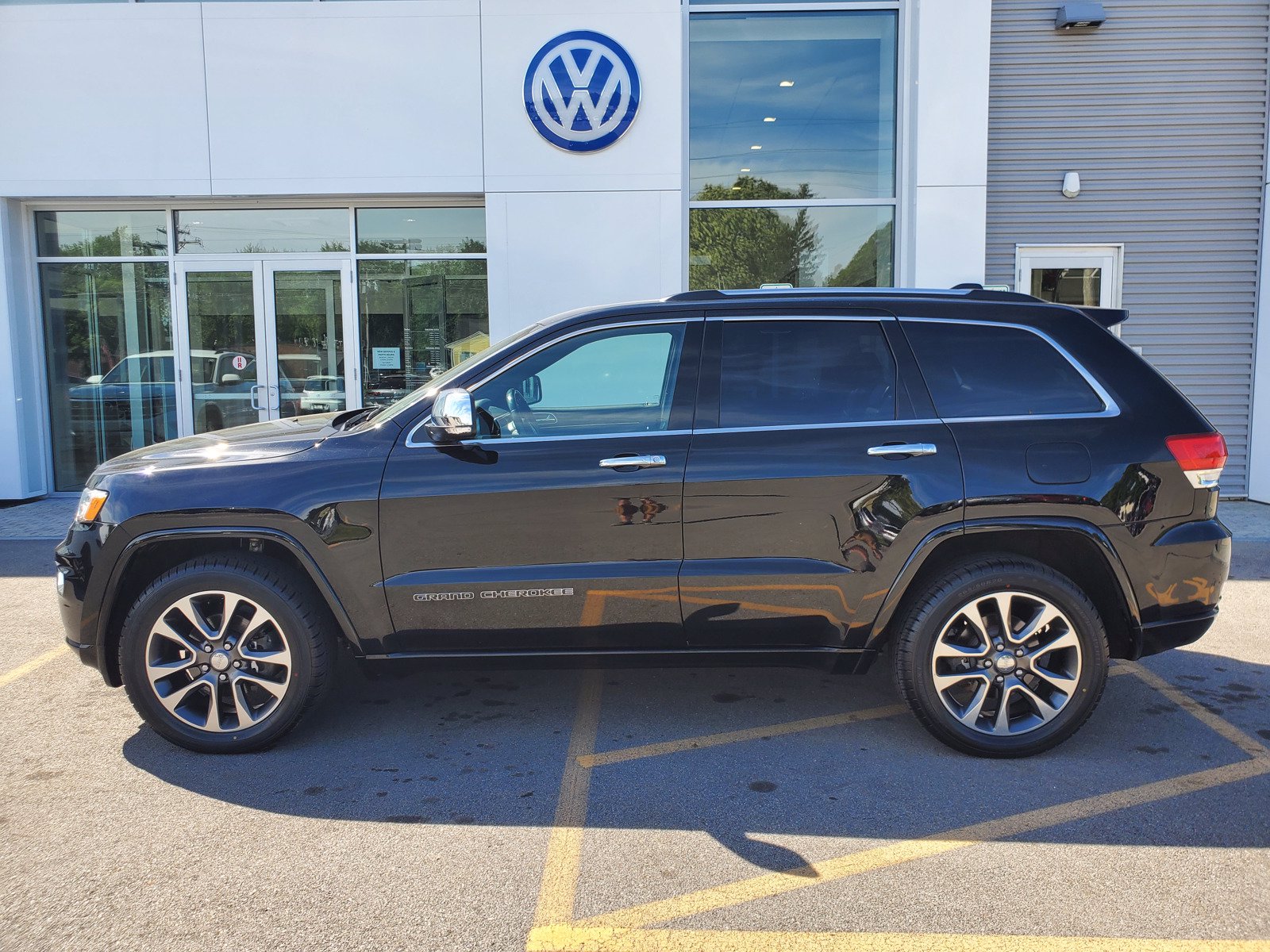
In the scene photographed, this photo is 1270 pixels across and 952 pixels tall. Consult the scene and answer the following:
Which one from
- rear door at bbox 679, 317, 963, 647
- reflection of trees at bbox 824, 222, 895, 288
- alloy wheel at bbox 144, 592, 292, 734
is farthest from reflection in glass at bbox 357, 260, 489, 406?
rear door at bbox 679, 317, 963, 647

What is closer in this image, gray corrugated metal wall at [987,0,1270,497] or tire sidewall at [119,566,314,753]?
tire sidewall at [119,566,314,753]

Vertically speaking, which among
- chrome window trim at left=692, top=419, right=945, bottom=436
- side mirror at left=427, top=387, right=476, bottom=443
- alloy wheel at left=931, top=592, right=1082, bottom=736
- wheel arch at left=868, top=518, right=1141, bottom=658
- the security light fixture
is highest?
the security light fixture

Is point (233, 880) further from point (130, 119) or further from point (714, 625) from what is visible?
point (130, 119)

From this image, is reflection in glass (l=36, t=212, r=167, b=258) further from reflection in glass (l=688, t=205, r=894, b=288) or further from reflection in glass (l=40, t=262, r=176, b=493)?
reflection in glass (l=688, t=205, r=894, b=288)

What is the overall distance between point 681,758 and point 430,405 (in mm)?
1747

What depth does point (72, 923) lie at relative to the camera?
275cm

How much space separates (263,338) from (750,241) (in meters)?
5.28

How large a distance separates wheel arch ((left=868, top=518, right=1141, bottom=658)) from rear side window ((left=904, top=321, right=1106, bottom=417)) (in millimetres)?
464

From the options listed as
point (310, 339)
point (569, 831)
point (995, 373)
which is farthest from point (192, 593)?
point (310, 339)

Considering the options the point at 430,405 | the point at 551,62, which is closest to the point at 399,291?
the point at 551,62

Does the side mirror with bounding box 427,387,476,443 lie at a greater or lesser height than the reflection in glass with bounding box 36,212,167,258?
lesser

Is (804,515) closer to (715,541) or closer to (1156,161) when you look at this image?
(715,541)

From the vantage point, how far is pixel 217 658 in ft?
12.6

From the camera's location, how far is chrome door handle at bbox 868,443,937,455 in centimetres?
380
